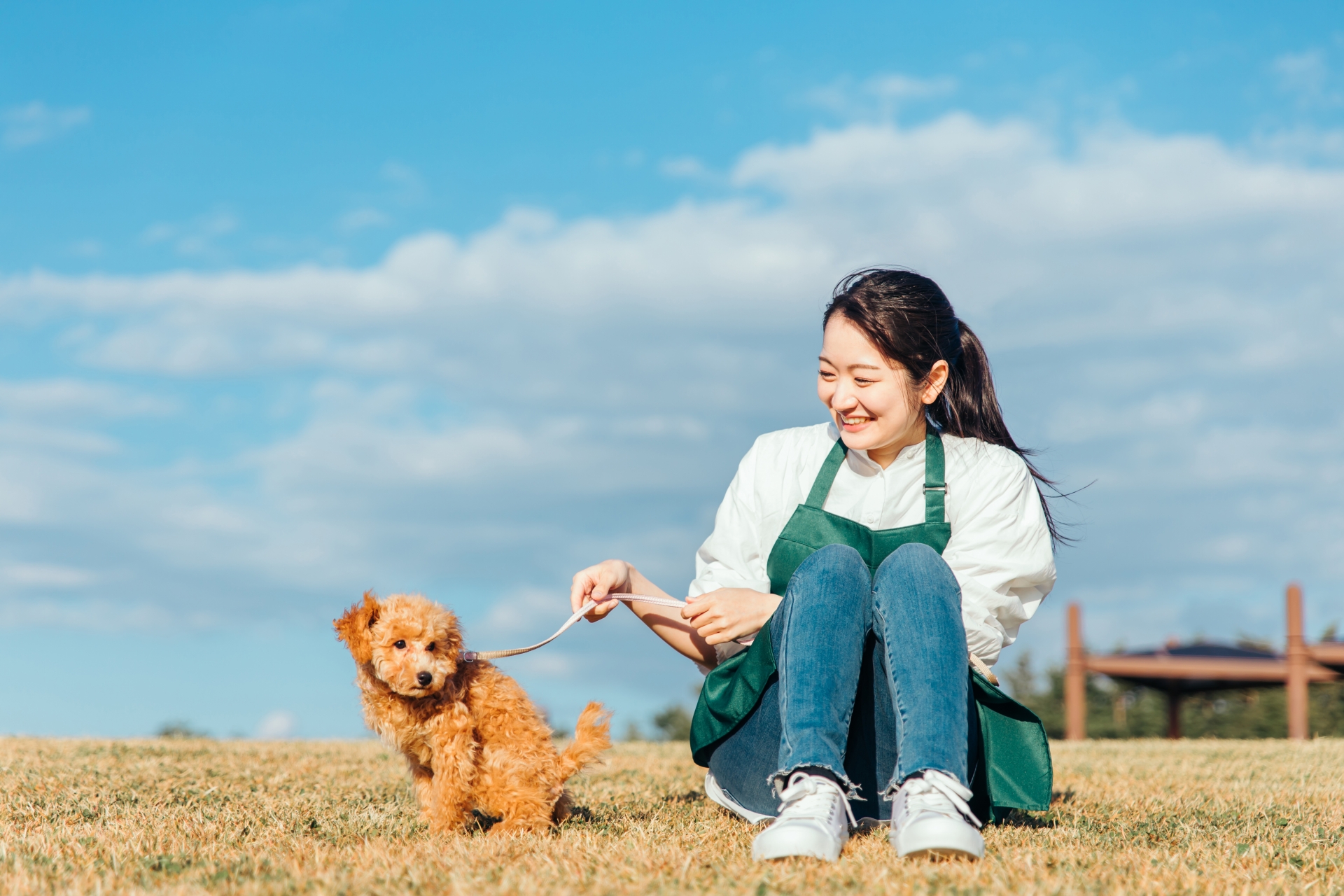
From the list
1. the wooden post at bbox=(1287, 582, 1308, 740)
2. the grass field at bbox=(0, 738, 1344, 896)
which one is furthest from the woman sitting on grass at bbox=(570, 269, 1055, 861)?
the wooden post at bbox=(1287, 582, 1308, 740)

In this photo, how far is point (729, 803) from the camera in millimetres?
3717

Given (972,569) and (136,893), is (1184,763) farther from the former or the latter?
(136,893)

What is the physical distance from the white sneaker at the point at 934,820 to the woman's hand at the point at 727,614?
686 millimetres

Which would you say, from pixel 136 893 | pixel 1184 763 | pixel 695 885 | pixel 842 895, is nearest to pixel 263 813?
pixel 136 893

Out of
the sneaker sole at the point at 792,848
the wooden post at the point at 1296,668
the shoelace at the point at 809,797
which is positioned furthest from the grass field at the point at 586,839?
the wooden post at the point at 1296,668

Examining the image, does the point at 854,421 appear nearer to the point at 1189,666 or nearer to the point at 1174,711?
the point at 1189,666

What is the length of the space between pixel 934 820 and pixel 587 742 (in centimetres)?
124

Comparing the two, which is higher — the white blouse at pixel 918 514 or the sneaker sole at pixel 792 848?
the white blouse at pixel 918 514

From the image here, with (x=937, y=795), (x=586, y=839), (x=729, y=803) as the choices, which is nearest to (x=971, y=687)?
(x=937, y=795)

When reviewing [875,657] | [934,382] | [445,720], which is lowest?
[445,720]

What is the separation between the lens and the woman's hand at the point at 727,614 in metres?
3.41

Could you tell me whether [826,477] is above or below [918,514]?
above

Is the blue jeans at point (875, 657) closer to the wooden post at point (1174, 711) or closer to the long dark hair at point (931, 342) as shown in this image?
the long dark hair at point (931, 342)

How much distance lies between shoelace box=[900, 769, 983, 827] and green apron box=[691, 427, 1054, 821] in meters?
0.57
